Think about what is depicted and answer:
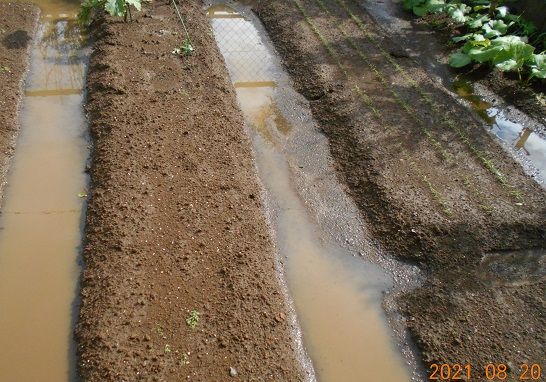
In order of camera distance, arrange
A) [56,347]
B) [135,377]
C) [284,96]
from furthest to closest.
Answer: [284,96] < [56,347] < [135,377]

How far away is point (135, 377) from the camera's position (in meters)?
3.53

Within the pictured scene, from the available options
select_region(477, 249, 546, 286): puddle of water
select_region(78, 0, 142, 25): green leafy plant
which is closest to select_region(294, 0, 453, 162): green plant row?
select_region(477, 249, 546, 286): puddle of water

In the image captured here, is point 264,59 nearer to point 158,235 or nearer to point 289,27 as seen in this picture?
point 289,27

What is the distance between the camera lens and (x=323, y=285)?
14.6ft

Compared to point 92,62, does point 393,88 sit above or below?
above

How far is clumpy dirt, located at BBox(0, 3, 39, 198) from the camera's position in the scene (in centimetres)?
562

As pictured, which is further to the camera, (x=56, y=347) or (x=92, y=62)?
(x=92, y=62)

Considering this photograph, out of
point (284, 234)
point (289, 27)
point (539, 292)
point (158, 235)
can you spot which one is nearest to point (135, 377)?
point (158, 235)

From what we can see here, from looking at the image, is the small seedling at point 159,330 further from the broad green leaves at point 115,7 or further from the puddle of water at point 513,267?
the broad green leaves at point 115,7

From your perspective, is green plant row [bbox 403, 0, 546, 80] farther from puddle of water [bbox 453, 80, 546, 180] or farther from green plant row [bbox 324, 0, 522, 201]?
green plant row [bbox 324, 0, 522, 201]

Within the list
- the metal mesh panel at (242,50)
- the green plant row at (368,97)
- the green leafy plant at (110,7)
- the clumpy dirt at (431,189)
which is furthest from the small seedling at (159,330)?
the green leafy plant at (110,7)

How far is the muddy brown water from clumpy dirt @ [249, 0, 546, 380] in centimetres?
287

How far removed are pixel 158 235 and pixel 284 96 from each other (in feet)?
9.83

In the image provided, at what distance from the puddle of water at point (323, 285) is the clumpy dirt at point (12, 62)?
9.09 ft
